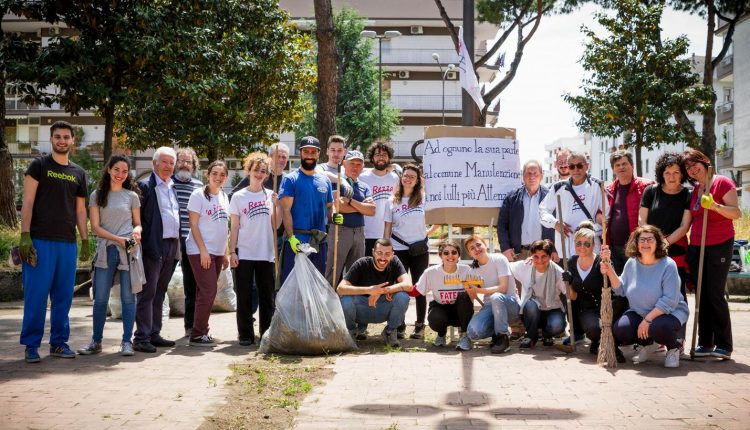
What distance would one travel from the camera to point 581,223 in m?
8.37

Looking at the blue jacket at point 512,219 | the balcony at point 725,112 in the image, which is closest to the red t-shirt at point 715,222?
the blue jacket at point 512,219

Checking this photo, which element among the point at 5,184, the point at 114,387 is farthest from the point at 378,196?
the point at 5,184

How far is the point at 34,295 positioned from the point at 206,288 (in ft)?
5.47

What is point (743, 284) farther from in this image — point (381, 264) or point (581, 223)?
point (381, 264)

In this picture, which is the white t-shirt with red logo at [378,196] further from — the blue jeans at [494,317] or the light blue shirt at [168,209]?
the light blue shirt at [168,209]

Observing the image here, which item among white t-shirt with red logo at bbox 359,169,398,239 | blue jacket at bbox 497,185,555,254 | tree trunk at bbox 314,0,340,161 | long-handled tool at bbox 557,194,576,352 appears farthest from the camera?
tree trunk at bbox 314,0,340,161

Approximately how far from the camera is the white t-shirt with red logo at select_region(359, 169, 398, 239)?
9523mm

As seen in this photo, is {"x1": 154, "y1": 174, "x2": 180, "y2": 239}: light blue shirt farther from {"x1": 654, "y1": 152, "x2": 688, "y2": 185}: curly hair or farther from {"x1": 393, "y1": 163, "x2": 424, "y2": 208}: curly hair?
{"x1": 654, "y1": 152, "x2": 688, "y2": 185}: curly hair

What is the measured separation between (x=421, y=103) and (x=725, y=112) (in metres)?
19.8

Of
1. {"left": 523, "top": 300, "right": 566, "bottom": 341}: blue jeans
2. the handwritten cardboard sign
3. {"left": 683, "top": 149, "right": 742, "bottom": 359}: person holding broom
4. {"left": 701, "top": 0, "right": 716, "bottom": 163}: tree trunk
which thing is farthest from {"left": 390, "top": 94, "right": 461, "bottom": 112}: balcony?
{"left": 683, "top": 149, "right": 742, "bottom": 359}: person holding broom

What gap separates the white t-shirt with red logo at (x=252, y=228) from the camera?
8594 mm

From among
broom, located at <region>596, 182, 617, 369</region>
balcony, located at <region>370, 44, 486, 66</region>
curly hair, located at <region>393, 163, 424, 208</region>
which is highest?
balcony, located at <region>370, 44, 486, 66</region>

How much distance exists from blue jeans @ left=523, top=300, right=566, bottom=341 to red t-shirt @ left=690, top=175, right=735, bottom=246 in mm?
1473

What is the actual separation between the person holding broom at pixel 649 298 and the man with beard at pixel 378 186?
281cm
